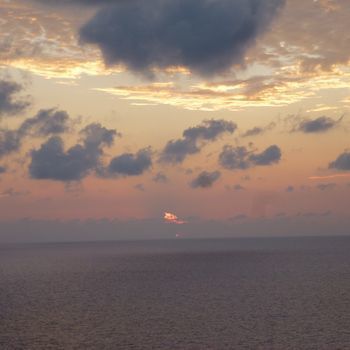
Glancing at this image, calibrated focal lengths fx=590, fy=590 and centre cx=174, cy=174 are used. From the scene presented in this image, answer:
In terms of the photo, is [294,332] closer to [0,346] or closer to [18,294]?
[0,346]

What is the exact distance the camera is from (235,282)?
151000 millimetres

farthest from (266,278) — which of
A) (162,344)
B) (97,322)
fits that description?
(162,344)

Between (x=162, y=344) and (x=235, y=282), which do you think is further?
(x=235, y=282)

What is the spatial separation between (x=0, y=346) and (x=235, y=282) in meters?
88.9

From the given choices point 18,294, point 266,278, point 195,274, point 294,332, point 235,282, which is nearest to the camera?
point 294,332

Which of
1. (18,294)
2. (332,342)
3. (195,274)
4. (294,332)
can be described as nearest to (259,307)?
(294,332)

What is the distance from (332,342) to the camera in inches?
2756

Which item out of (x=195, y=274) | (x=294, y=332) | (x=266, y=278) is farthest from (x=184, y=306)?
(x=195, y=274)

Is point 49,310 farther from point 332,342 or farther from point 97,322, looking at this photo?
point 332,342

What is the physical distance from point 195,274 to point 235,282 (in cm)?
3117

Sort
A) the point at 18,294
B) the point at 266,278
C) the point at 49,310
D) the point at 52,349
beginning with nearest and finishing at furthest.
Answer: the point at 52,349 → the point at 49,310 → the point at 18,294 → the point at 266,278

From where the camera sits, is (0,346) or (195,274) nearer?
(0,346)

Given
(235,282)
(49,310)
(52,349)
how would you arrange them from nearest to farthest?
1. (52,349)
2. (49,310)
3. (235,282)

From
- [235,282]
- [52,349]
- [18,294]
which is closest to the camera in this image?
[52,349]
